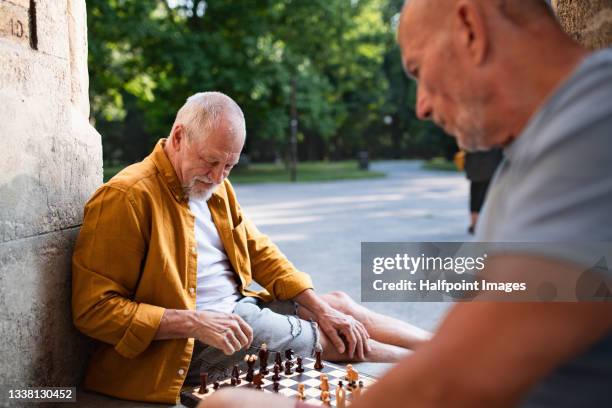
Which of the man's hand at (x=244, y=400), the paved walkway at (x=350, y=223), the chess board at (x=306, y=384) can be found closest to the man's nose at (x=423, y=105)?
the man's hand at (x=244, y=400)

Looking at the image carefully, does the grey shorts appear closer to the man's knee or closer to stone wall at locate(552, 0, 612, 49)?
the man's knee

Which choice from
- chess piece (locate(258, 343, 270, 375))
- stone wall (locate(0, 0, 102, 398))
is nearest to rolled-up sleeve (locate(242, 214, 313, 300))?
chess piece (locate(258, 343, 270, 375))

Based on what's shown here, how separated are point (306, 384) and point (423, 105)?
5.96 ft

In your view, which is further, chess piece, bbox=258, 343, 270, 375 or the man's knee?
the man's knee

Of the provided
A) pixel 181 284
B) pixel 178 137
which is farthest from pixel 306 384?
pixel 178 137

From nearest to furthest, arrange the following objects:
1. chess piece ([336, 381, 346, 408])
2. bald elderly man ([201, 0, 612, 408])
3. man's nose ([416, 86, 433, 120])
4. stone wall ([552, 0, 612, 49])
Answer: bald elderly man ([201, 0, 612, 408]), man's nose ([416, 86, 433, 120]), stone wall ([552, 0, 612, 49]), chess piece ([336, 381, 346, 408])

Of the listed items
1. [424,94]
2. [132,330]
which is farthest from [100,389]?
[424,94]

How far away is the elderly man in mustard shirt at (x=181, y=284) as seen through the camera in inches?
102

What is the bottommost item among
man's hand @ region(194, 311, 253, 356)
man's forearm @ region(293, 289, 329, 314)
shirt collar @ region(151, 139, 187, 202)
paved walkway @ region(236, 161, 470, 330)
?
paved walkway @ region(236, 161, 470, 330)

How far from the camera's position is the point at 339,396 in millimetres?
2363

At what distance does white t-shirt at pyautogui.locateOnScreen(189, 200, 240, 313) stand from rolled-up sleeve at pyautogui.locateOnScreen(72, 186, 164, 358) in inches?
15.0

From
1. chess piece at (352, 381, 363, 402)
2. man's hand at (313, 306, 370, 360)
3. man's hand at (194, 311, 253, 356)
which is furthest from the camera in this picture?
man's hand at (313, 306, 370, 360)

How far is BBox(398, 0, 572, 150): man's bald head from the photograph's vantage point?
1039 mm

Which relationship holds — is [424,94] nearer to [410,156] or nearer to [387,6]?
[387,6]
